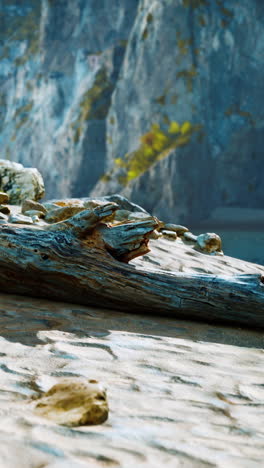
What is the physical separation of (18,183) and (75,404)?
7.21m

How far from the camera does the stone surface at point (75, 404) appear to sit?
166 centimetres

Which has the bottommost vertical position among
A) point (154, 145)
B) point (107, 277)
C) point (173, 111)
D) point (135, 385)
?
point (135, 385)

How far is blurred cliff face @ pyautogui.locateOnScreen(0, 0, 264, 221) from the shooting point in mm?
27219

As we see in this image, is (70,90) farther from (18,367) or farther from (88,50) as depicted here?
(18,367)

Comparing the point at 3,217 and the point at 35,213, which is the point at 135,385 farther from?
the point at 35,213

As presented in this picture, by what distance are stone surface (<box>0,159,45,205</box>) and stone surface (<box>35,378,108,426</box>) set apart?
684 cm

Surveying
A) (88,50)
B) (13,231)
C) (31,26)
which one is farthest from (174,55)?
(13,231)

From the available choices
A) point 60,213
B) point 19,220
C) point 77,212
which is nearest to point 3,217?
point 19,220

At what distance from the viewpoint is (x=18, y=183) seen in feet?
28.0

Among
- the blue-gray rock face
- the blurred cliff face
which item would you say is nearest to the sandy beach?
the blurred cliff face

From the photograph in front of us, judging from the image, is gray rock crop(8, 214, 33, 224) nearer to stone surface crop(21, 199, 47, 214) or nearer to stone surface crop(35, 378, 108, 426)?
stone surface crop(21, 199, 47, 214)

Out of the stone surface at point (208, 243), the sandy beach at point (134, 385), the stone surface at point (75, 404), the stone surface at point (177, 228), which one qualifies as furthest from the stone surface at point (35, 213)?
the stone surface at point (75, 404)

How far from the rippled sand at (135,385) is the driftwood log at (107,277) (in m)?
0.12

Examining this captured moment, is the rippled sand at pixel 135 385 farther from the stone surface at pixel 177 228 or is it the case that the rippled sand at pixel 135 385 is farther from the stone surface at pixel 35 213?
the stone surface at pixel 177 228
